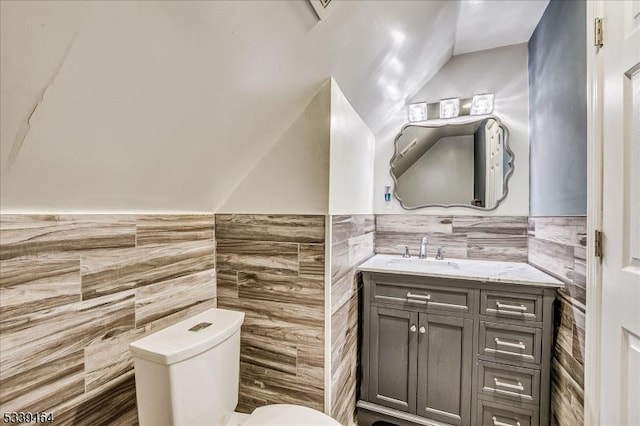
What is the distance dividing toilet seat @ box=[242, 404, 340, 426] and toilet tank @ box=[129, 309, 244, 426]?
0.12m

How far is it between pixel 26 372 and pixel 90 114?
79cm

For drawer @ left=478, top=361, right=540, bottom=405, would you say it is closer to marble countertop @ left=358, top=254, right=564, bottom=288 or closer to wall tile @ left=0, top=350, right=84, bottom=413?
marble countertop @ left=358, top=254, right=564, bottom=288

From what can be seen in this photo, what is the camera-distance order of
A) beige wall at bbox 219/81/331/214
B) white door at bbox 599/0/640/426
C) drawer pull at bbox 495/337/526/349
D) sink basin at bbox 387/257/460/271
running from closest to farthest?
1. white door at bbox 599/0/640/426
2. beige wall at bbox 219/81/331/214
3. drawer pull at bbox 495/337/526/349
4. sink basin at bbox 387/257/460/271

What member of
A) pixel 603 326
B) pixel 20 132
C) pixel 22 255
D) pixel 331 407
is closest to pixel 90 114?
pixel 20 132

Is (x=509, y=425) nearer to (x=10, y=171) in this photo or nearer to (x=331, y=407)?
(x=331, y=407)

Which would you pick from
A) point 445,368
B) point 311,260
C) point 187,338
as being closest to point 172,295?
point 187,338

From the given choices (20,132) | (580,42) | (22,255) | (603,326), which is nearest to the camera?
(20,132)

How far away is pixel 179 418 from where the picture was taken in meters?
0.95

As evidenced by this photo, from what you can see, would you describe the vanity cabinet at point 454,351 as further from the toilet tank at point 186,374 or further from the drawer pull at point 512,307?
the toilet tank at point 186,374

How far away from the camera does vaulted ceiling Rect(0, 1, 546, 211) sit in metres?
0.65

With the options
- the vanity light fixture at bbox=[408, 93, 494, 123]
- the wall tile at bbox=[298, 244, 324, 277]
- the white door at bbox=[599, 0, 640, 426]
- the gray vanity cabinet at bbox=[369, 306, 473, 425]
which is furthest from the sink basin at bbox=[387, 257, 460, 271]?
the vanity light fixture at bbox=[408, 93, 494, 123]

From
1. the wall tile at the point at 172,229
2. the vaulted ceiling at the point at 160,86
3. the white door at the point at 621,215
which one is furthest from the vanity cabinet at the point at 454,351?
the vaulted ceiling at the point at 160,86

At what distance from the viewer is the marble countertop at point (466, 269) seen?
4.75ft

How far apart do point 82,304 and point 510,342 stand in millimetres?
1910
